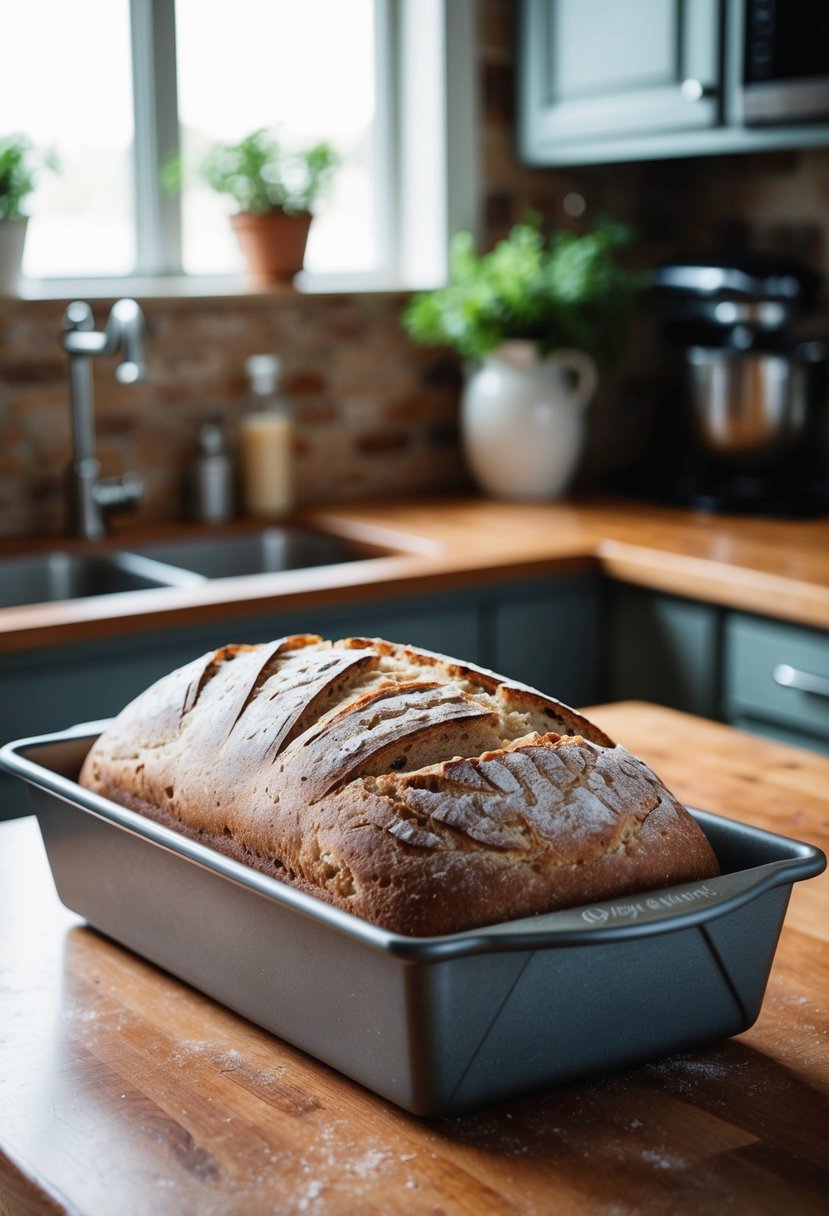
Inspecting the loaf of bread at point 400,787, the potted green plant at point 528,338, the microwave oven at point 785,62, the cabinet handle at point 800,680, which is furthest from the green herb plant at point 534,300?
the loaf of bread at point 400,787

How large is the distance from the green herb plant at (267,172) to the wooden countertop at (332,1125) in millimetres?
2156

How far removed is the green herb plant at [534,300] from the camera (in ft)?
9.77

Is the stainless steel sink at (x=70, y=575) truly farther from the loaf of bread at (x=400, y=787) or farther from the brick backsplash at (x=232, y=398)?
the loaf of bread at (x=400, y=787)

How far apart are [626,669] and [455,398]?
2.97 feet

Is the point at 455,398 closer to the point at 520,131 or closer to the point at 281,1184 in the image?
the point at 520,131

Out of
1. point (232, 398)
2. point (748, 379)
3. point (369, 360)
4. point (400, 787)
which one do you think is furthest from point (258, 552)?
point (400, 787)

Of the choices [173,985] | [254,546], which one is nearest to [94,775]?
[173,985]

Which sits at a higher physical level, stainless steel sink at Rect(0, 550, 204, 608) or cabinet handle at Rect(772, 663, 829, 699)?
stainless steel sink at Rect(0, 550, 204, 608)

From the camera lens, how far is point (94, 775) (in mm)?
1111

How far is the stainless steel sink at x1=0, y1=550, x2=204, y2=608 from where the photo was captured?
8.80ft

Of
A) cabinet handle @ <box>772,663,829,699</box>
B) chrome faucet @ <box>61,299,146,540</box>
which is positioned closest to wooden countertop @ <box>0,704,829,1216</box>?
cabinet handle @ <box>772,663,829,699</box>

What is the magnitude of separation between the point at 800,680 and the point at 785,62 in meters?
1.04

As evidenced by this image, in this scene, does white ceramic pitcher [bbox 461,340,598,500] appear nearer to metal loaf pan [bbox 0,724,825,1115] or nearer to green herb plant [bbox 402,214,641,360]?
green herb plant [bbox 402,214,641,360]

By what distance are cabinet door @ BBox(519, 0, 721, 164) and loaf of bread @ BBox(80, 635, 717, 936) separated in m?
1.96
